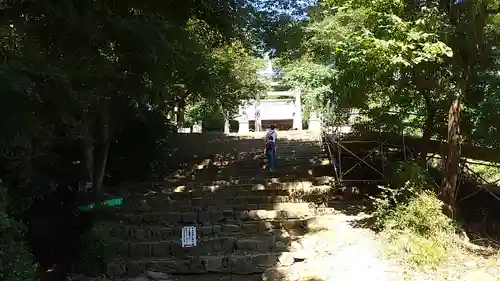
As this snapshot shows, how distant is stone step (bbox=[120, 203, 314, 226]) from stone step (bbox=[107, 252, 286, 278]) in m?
1.72

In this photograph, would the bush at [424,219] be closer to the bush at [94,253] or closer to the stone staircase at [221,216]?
the stone staircase at [221,216]

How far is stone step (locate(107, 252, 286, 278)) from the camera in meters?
7.93

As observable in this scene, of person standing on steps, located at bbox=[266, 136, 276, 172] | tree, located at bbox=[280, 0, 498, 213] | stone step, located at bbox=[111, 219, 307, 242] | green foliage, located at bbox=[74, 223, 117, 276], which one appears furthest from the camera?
person standing on steps, located at bbox=[266, 136, 276, 172]

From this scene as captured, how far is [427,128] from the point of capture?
9.95 meters

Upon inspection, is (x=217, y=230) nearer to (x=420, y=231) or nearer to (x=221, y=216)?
(x=221, y=216)

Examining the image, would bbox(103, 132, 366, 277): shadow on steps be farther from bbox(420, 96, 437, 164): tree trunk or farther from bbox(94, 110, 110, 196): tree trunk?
bbox(420, 96, 437, 164): tree trunk

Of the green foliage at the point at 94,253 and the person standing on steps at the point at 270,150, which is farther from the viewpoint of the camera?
the person standing on steps at the point at 270,150

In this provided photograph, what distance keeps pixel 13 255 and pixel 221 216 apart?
4686 millimetres

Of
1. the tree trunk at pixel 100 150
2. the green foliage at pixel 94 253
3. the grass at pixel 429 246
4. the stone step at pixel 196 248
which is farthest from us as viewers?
the tree trunk at pixel 100 150

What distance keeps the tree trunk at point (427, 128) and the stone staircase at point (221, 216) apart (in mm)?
2257

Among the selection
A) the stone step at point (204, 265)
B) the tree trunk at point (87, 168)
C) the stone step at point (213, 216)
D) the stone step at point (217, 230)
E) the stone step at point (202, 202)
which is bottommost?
the stone step at point (204, 265)

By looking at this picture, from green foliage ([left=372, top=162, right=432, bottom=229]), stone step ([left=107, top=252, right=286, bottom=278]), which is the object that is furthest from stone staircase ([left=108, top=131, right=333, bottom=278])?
green foliage ([left=372, top=162, right=432, bottom=229])

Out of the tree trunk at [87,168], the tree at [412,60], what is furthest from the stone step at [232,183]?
the tree at [412,60]

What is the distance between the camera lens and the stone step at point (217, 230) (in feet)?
30.0
